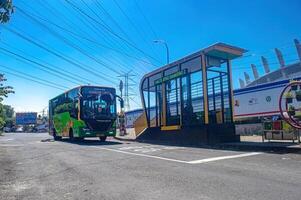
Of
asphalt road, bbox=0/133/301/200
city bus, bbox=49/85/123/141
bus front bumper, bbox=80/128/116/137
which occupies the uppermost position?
city bus, bbox=49/85/123/141

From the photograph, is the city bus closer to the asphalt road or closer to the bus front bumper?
the bus front bumper

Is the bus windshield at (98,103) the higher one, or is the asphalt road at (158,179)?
the bus windshield at (98,103)

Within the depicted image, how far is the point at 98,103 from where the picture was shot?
22.5 meters

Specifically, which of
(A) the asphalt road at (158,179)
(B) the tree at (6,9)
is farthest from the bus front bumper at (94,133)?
(B) the tree at (6,9)

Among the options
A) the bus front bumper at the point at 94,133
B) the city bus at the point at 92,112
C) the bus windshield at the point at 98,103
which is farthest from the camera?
the bus windshield at the point at 98,103

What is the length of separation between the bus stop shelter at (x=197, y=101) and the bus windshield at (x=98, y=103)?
3274 mm

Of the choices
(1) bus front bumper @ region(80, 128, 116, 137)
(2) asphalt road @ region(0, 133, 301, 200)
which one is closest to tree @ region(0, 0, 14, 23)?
(2) asphalt road @ region(0, 133, 301, 200)

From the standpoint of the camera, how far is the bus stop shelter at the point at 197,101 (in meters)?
17.0

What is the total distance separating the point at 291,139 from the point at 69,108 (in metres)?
15.5

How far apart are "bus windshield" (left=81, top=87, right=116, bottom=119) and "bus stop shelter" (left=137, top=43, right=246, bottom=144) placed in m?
3.27

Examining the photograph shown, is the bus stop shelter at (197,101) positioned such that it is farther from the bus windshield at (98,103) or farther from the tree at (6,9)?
the tree at (6,9)

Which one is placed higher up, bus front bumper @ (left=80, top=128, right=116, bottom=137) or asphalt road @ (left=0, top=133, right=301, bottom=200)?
bus front bumper @ (left=80, top=128, right=116, bottom=137)

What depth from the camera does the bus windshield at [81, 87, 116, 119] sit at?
22.1 m

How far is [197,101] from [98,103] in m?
7.33
